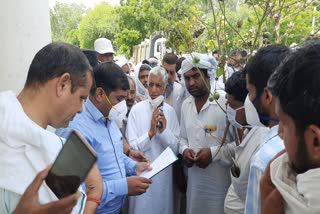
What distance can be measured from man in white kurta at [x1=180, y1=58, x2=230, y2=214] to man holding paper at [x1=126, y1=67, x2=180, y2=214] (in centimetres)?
20

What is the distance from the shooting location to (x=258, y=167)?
5.01 ft

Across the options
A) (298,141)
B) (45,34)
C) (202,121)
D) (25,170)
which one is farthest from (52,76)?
(202,121)

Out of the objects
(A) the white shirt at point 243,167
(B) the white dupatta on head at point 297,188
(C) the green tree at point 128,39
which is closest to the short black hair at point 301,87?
(B) the white dupatta on head at point 297,188

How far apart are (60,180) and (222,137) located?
2262 millimetres

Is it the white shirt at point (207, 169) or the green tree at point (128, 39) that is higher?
the white shirt at point (207, 169)

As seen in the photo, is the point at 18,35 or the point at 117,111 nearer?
the point at 117,111

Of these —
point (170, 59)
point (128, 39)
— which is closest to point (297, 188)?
point (170, 59)

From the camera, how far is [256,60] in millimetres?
1879

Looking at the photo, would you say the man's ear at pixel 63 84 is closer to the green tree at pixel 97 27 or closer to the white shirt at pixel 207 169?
the white shirt at pixel 207 169

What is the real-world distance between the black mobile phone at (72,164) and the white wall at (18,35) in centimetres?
181

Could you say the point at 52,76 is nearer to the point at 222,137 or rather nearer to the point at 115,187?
the point at 115,187

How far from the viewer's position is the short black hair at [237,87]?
2561 millimetres

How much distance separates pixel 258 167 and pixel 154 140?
208cm

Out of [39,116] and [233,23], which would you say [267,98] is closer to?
[39,116]
